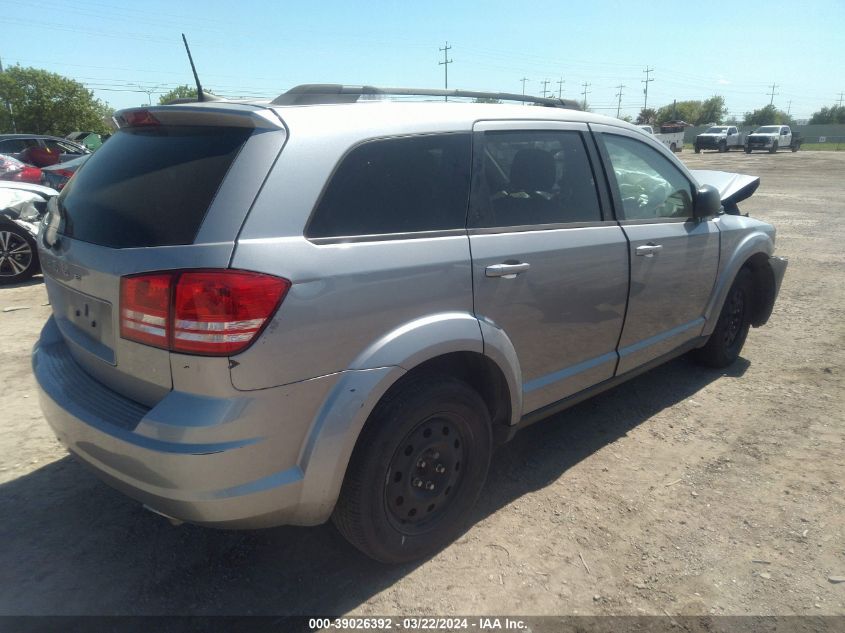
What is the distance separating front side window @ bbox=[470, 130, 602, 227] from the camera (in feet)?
9.04

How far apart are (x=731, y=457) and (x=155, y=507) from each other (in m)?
3.03

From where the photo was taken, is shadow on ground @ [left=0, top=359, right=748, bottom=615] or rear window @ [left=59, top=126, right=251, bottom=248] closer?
rear window @ [left=59, top=126, right=251, bottom=248]

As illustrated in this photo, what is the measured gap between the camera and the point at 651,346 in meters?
3.79

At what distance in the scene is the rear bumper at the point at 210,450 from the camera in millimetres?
1938

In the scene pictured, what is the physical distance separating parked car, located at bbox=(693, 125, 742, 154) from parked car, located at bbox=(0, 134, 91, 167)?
4483cm

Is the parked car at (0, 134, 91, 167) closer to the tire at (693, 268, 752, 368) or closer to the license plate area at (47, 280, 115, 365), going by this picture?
the license plate area at (47, 280, 115, 365)

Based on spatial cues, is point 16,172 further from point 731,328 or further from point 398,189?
point 731,328

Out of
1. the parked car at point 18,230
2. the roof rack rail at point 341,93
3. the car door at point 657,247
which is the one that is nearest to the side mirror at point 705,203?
the car door at point 657,247

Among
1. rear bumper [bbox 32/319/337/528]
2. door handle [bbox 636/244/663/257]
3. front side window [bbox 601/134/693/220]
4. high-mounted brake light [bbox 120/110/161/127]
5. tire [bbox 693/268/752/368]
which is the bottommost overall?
tire [bbox 693/268/752/368]

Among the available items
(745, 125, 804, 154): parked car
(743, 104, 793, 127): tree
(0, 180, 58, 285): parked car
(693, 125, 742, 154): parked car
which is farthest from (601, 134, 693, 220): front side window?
(743, 104, 793, 127): tree

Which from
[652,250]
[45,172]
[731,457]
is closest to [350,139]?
[652,250]

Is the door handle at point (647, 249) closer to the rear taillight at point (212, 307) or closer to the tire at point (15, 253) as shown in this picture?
the rear taillight at point (212, 307)

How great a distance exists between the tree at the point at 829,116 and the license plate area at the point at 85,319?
111902 millimetres

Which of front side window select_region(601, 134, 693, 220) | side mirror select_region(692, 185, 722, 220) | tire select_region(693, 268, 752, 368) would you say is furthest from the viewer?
tire select_region(693, 268, 752, 368)
